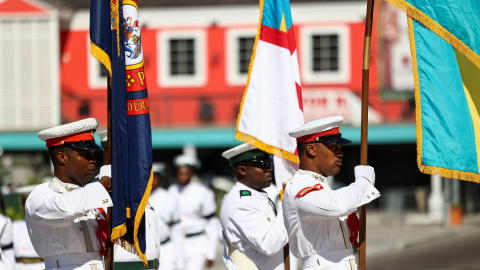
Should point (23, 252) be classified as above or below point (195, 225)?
above

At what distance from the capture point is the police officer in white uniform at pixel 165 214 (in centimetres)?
1162

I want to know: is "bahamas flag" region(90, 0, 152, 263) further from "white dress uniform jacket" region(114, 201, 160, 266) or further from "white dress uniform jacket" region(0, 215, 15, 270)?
"white dress uniform jacket" region(0, 215, 15, 270)

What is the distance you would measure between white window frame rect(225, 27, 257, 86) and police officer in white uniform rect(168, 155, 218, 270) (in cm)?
1664

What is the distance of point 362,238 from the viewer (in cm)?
603

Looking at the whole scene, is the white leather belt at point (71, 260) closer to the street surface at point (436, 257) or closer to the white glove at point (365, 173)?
the white glove at point (365, 173)

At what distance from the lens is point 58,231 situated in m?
6.24

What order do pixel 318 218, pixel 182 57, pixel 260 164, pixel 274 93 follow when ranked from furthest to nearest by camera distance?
pixel 182 57, pixel 260 164, pixel 274 93, pixel 318 218

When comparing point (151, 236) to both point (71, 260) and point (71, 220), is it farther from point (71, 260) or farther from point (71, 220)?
point (71, 220)

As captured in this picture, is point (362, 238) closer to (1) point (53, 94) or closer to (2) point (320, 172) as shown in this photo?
(2) point (320, 172)

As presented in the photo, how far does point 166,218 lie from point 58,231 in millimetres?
6188

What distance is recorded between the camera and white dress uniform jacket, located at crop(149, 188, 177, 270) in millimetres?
11620

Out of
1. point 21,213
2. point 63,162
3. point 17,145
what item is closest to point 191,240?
point 21,213

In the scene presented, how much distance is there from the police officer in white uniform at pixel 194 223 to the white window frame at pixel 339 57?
1630 cm

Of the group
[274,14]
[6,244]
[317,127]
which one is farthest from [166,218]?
[317,127]
